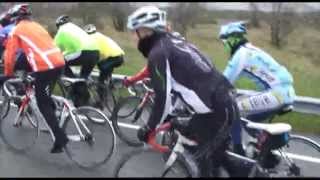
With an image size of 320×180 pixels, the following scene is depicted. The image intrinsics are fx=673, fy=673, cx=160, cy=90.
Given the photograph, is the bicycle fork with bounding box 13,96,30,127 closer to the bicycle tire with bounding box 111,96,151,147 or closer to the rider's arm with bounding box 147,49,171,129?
the bicycle tire with bounding box 111,96,151,147

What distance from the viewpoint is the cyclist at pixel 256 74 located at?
7.09 meters

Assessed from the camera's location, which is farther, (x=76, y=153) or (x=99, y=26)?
(x=99, y=26)

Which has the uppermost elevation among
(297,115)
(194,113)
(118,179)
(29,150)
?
(194,113)

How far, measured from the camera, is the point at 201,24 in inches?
853

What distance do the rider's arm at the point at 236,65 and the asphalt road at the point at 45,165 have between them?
1.09 meters

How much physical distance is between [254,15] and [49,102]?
1455 centimetres

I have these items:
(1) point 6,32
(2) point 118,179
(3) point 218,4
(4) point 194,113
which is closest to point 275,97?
(4) point 194,113

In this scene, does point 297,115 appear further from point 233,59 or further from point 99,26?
point 99,26

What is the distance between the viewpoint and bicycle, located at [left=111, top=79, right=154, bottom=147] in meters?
9.31

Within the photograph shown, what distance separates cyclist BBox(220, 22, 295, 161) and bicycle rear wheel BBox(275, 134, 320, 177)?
425mm

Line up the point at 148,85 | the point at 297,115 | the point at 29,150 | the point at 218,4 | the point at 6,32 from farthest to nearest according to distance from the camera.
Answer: the point at 218,4 → the point at 6,32 → the point at 297,115 → the point at 148,85 → the point at 29,150

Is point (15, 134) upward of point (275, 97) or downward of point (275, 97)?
downward

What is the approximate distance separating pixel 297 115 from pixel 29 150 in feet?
Answer: 15.0

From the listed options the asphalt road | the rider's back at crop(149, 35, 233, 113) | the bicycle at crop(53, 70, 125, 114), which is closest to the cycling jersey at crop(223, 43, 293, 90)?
the asphalt road
